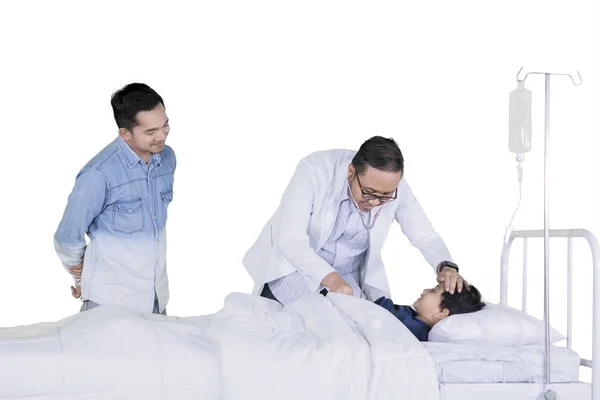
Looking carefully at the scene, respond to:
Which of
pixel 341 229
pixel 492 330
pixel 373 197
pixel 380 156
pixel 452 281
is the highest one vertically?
pixel 380 156

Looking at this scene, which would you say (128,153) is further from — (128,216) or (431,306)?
(431,306)

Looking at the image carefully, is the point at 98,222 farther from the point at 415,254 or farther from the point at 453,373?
the point at 415,254

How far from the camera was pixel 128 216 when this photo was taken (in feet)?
12.1

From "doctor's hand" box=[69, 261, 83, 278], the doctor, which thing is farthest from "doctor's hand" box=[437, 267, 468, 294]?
"doctor's hand" box=[69, 261, 83, 278]

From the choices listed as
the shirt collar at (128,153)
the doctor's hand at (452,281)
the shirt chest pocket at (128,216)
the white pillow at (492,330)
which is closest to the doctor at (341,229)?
the doctor's hand at (452,281)

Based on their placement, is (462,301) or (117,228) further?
(117,228)

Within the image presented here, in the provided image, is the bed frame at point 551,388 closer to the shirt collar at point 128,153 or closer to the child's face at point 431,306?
the child's face at point 431,306

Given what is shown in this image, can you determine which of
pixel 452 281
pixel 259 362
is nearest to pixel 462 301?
pixel 452 281

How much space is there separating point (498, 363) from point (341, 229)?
945mm

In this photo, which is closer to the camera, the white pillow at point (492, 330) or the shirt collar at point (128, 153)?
the white pillow at point (492, 330)

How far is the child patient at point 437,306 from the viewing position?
3.43 meters

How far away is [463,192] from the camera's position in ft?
15.9

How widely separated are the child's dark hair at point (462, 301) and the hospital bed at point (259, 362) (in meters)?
0.30

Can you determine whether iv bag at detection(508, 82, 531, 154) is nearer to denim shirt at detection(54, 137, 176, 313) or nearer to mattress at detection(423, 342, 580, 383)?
mattress at detection(423, 342, 580, 383)
